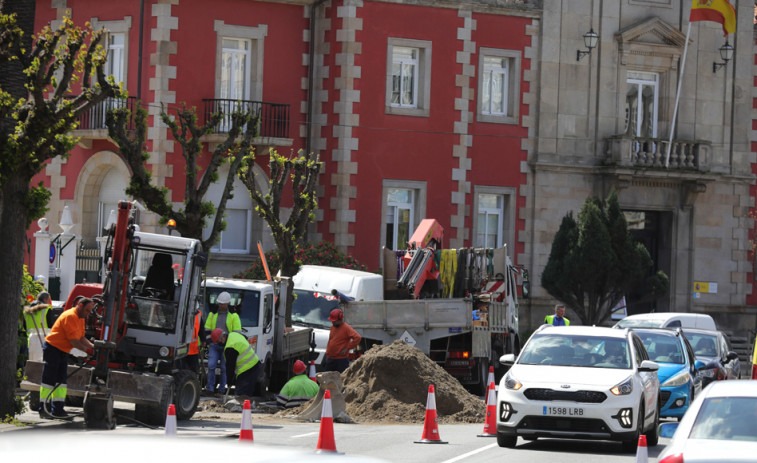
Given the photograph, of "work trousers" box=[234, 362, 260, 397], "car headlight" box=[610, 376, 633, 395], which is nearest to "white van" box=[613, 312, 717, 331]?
"work trousers" box=[234, 362, 260, 397]

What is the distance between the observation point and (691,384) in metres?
20.8

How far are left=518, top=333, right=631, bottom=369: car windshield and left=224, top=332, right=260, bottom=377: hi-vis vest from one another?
5.33 m

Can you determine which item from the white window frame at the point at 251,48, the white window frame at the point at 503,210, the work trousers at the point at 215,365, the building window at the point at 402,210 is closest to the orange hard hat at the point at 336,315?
the work trousers at the point at 215,365

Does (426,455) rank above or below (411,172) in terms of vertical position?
below

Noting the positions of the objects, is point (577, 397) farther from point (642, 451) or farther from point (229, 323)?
point (229, 323)

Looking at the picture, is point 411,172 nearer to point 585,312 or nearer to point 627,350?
point 585,312

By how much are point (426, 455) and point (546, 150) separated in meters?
22.0

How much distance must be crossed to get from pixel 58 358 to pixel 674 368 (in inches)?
379

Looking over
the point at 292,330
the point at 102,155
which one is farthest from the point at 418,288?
the point at 102,155

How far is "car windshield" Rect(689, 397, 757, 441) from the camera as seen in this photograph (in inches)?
356

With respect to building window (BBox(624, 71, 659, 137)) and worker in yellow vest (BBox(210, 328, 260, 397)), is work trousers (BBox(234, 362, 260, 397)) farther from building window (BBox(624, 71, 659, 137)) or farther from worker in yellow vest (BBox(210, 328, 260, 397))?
building window (BBox(624, 71, 659, 137))

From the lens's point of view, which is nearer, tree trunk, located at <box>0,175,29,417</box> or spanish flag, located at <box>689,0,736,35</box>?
tree trunk, located at <box>0,175,29,417</box>

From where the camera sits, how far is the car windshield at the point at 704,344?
79.8 ft

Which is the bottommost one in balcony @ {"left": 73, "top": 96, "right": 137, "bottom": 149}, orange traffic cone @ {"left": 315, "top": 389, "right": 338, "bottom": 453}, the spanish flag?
orange traffic cone @ {"left": 315, "top": 389, "right": 338, "bottom": 453}
